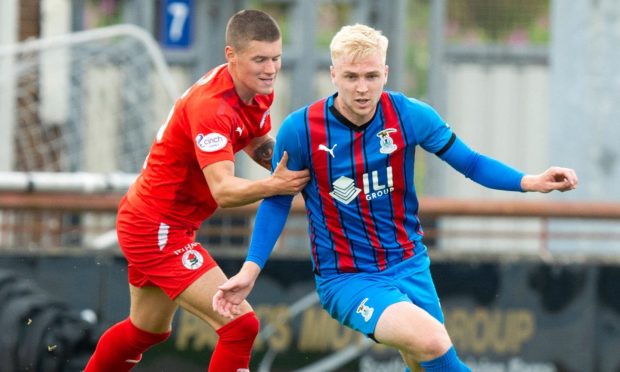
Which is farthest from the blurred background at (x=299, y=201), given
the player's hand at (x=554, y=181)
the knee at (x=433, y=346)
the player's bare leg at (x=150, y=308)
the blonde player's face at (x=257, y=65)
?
the knee at (x=433, y=346)

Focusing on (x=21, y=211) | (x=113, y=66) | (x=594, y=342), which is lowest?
(x=594, y=342)

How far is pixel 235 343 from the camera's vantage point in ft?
21.4

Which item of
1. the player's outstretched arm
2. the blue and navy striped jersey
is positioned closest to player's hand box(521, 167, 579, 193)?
the blue and navy striped jersey

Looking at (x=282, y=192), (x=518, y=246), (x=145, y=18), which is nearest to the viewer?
(x=282, y=192)

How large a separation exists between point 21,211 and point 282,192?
136 inches

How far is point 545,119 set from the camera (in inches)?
533

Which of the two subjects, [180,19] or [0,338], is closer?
[0,338]

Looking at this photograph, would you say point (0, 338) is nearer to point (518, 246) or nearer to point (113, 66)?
point (113, 66)

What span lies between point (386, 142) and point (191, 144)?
98 cm

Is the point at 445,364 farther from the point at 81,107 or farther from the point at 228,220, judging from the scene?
the point at 81,107

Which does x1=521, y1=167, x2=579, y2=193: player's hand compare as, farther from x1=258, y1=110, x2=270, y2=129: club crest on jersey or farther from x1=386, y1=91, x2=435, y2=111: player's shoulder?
x1=258, y1=110, x2=270, y2=129: club crest on jersey

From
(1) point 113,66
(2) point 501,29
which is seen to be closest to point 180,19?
(1) point 113,66

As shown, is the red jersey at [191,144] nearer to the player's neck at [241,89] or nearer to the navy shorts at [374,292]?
the player's neck at [241,89]

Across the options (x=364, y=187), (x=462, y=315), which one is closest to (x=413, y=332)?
(x=364, y=187)
